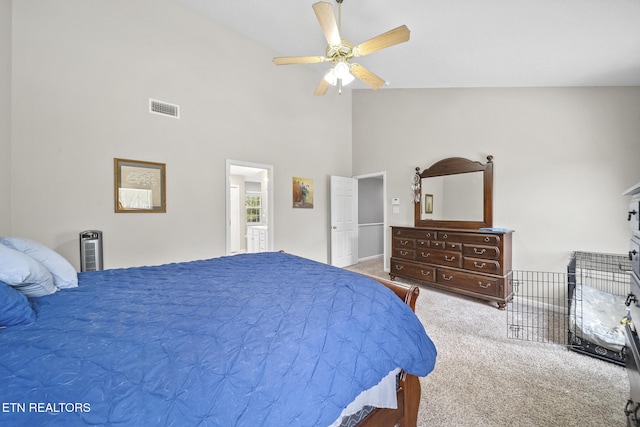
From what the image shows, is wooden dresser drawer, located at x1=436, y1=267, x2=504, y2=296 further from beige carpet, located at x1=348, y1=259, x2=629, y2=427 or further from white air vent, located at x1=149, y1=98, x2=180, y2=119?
white air vent, located at x1=149, y1=98, x2=180, y2=119

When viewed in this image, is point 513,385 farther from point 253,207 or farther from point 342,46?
point 253,207

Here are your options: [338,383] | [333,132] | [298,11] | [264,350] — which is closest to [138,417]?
[264,350]

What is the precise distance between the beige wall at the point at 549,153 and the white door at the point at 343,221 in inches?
64.7

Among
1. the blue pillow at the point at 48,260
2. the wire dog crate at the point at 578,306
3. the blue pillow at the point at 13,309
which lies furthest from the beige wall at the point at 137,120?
the wire dog crate at the point at 578,306

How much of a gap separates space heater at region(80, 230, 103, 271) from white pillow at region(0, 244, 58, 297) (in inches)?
61.5

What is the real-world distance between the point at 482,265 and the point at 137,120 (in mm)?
4647

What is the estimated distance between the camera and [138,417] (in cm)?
63

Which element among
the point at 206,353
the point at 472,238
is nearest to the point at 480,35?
the point at 472,238

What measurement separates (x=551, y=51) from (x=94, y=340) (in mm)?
4076

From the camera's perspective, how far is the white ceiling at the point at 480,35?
212 cm

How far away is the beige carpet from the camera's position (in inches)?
60.6

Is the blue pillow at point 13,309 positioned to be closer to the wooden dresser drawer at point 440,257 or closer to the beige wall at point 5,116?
the beige wall at point 5,116

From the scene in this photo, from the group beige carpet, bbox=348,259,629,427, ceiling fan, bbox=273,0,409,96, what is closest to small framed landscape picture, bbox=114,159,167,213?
ceiling fan, bbox=273,0,409,96

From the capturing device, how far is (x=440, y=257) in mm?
3711
